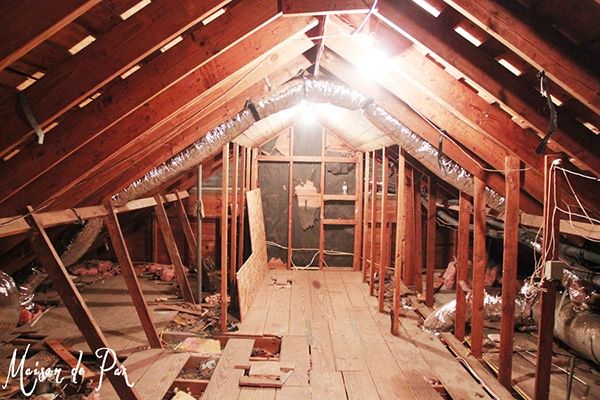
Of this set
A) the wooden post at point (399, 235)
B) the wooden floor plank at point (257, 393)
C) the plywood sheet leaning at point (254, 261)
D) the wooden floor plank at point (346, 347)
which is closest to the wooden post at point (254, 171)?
the plywood sheet leaning at point (254, 261)

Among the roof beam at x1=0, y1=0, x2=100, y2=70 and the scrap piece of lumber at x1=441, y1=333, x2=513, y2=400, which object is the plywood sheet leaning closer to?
the scrap piece of lumber at x1=441, y1=333, x2=513, y2=400

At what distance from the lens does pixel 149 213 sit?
20.7ft

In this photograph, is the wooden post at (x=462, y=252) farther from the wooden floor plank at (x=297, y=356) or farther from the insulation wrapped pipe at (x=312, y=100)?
the wooden floor plank at (x=297, y=356)

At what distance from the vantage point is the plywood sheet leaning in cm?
420

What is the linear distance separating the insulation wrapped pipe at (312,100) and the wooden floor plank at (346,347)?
5.35 feet

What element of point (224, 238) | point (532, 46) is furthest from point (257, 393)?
point (532, 46)

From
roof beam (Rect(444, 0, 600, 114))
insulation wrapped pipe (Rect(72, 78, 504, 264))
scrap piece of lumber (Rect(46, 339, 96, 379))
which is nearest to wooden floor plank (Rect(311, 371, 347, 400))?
scrap piece of lumber (Rect(46, 339, 96, 379))

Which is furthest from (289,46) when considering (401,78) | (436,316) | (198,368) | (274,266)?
(274,266)

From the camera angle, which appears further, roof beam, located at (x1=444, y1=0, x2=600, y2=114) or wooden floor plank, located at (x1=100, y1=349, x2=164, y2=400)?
wooden floor plank, located at (x1=100, y1=349, x2=164, y2=400)

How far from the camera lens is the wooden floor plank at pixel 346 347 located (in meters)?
3.13

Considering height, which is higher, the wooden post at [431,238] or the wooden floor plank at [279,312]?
the wooden post at [431,238]

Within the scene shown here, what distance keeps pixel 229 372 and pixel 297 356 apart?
1.92 feet

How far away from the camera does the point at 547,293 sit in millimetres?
2346

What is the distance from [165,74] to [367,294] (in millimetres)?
3946
